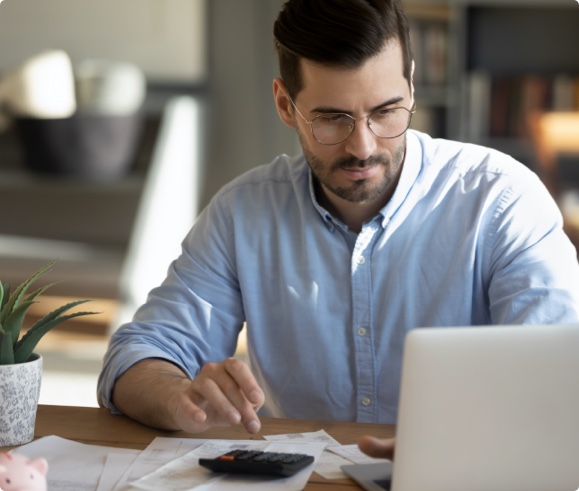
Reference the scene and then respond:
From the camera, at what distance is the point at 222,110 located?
4.76m

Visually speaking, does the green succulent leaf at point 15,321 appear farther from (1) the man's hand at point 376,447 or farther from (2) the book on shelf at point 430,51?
(2) the book on shelf at point 430,51

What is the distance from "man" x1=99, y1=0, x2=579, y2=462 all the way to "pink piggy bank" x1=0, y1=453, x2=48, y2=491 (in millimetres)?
452

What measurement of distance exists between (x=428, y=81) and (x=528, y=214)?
3228mm

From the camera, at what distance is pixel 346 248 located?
68.0 inches

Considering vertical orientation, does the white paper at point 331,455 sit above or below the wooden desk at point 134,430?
above

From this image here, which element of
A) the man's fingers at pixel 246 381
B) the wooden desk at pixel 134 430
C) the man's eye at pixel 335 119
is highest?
the man's eye at pixel 335 119

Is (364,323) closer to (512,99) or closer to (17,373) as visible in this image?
(17,373)

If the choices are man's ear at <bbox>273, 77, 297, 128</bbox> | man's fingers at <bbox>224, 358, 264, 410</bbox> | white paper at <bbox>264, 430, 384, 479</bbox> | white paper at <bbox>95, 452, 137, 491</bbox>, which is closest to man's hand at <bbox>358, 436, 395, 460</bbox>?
white paper at <bbox>264, 430, 384, 479</bbox>

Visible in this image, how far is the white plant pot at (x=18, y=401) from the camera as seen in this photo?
133cm

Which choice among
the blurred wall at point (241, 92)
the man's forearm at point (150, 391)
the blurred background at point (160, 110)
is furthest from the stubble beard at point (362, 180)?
the blurred wall at point (241, 92)

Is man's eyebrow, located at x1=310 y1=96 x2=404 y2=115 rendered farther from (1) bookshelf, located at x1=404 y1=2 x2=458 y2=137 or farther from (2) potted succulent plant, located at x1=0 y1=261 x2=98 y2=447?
(1) bookshelf, located at x1=404 y1=2 x2=458 y2=137

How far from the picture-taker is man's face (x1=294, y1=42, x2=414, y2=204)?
1.60m

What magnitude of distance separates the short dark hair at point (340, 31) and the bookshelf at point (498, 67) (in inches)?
120

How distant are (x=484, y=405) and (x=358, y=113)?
73 centimetres
